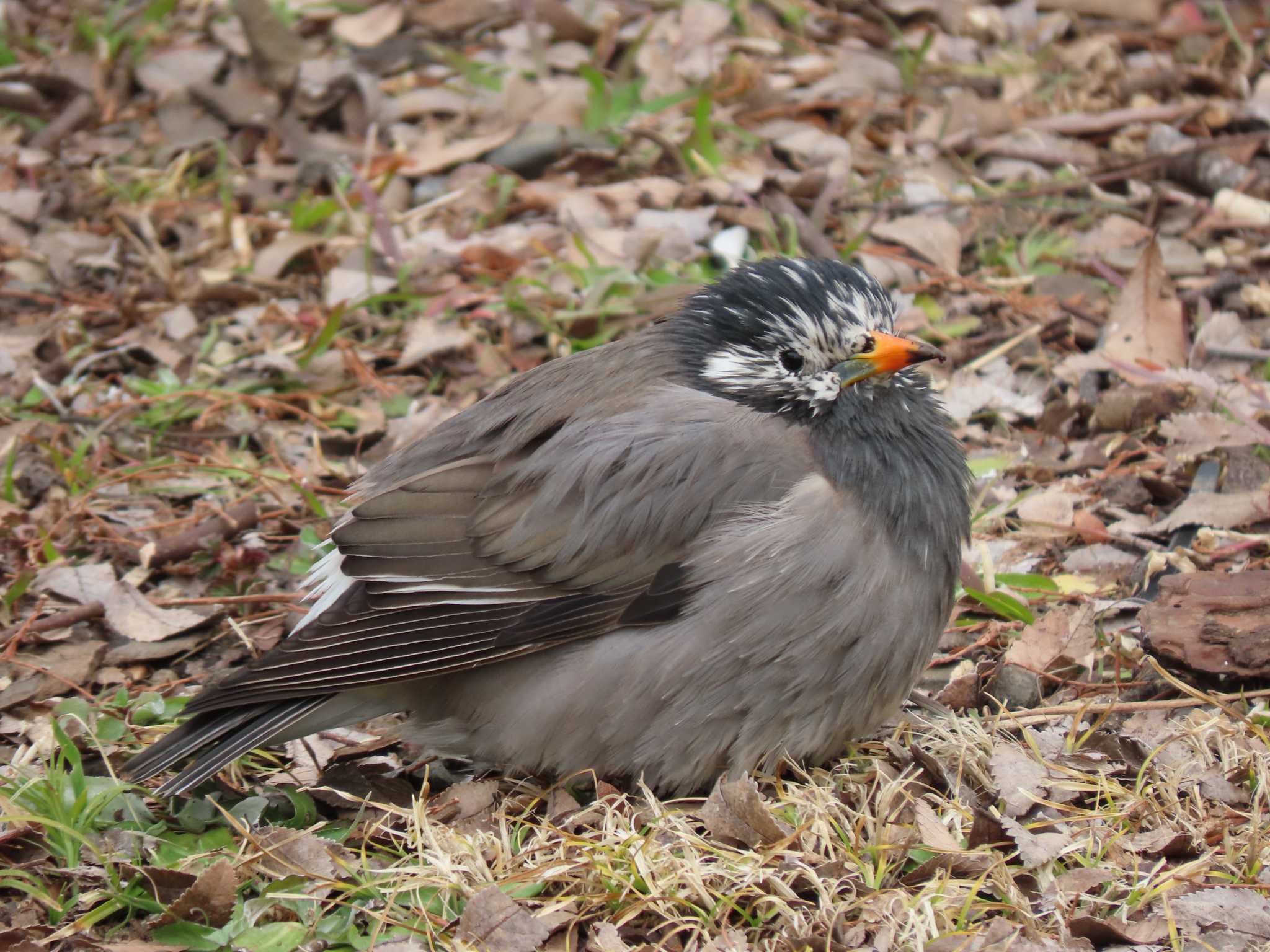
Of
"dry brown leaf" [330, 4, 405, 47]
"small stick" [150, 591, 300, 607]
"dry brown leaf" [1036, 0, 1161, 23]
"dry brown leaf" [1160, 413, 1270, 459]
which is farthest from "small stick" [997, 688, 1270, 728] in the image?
"dry brown leaf" [330, 4, 405, 47]

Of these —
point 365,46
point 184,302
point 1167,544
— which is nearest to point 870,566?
point 1167,544

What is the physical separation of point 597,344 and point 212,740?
8.33 feet

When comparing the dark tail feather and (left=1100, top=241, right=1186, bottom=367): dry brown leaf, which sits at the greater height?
(left=1100, top=241, right=1186, bottom=367): dry brown leaf

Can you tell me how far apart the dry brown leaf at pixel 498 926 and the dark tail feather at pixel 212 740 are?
2.89ft

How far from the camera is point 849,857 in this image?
3.71 meters

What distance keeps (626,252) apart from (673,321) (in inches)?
75.4

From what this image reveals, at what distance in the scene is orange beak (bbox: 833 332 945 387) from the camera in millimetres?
4148

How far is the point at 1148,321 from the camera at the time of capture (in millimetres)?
5973

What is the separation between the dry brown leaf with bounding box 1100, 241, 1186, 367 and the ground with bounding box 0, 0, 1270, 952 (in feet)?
0.05

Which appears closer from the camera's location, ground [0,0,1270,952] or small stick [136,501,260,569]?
ground [0,0,1270,952]

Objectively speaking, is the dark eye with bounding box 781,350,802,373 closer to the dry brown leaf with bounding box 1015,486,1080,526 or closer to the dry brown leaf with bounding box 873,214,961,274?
the dry brown leaf with bounding box 1015,486,1080,526

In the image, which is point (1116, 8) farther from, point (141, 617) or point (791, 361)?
point (141, 617)

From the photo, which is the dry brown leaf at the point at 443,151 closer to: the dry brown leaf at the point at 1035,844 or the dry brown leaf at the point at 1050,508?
the dry brown leaf at the point at 1050,508

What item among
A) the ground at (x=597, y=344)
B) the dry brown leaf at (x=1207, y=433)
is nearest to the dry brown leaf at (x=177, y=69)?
the ground at (x=597, y=344)
